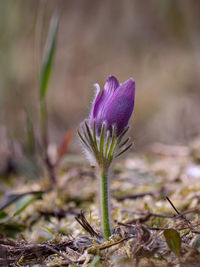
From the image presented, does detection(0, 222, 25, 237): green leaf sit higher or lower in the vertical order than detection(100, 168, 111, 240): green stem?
higher

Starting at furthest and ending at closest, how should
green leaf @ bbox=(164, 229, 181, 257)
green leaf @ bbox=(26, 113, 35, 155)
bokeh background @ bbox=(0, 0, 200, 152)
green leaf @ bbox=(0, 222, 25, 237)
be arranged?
bokeh background @ bbox=(0, 0, 200, 152) < green leaf @ bbox=(26, 113, 35, 155) < green leaf @ bbox=(0, 222, 25, 237) < green leaf @ bbox=(164, 229, 181, 257)

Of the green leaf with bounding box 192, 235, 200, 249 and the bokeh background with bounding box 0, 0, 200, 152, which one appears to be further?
the bokeh background with bounding box 0, 0, 200, 152

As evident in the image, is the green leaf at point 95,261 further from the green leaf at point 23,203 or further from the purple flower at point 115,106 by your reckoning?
the green leaf at point 23,203

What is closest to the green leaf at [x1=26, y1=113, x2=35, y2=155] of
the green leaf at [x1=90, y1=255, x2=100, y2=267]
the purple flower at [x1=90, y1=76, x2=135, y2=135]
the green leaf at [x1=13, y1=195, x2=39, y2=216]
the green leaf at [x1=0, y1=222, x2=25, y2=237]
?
the green leaf at [x1=13, y1=195, x2=39, y2=216]

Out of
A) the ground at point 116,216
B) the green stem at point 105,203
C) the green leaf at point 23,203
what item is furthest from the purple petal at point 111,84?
the green leaf at point 23,203

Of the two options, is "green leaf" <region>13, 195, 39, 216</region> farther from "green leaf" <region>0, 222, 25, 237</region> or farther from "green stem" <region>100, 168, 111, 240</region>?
"green stem" <region>100, 168, 111, 240</region>

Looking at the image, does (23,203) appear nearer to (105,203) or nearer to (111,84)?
(105,203)
